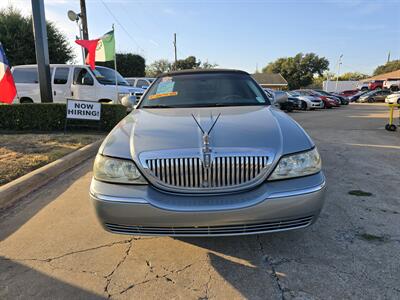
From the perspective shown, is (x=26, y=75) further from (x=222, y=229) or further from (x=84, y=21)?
(x=222, y=229)

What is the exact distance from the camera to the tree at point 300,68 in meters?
74.8

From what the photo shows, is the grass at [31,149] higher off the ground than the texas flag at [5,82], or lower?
lower

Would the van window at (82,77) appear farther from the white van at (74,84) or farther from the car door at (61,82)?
the car door at (61,82)

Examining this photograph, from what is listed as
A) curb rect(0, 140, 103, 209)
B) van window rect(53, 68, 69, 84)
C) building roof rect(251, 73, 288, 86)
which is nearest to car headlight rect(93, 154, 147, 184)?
curb rect(0, 140, 103, 209)

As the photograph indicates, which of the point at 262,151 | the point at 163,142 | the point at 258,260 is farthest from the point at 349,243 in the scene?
the point at 163,142

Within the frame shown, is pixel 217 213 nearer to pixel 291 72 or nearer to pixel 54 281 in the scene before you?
pixel 54 281

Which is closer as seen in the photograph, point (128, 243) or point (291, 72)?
point (128, 243)

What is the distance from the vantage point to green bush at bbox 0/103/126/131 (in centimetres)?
860

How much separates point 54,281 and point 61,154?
4.04m

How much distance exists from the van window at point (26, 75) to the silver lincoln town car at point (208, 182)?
34.5ft

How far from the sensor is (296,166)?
7.99ft

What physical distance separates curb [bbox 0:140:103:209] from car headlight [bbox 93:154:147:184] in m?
2.18

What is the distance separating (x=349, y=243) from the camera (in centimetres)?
287

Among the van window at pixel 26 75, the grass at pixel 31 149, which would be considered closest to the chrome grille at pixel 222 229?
the grass at pixel 31 149
